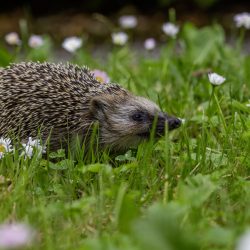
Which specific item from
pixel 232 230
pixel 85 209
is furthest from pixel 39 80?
pixel 232 230

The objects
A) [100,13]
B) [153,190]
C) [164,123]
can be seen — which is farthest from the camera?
[100,13]

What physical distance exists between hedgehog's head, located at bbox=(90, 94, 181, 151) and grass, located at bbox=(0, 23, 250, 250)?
177mm

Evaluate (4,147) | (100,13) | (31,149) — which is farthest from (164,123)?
(100,13)

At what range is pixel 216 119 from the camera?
19.2 ft

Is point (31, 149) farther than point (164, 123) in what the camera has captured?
No

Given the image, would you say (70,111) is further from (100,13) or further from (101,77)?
(100,13)

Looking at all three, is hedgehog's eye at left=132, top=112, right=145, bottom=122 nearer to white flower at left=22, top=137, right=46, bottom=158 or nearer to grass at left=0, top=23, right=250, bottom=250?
grass at left=0, top=23, right=250, bottom=250

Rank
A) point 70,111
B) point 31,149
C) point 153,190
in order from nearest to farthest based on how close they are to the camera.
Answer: point 153,190 → point 31,149 → point 70,111

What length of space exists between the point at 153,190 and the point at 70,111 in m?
1.53

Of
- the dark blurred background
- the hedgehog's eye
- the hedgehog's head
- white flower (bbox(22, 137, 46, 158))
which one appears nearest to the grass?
white flower (bbox(22, 137, 46, 158))

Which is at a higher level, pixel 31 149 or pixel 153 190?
pixel 31 149

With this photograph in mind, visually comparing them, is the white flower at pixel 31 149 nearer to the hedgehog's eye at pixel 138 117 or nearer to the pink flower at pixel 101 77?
the hedgehog's eye at pixel 138 117

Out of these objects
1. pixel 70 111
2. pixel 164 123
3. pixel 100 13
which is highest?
pixel 100 13

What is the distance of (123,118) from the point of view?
5.86 meters
